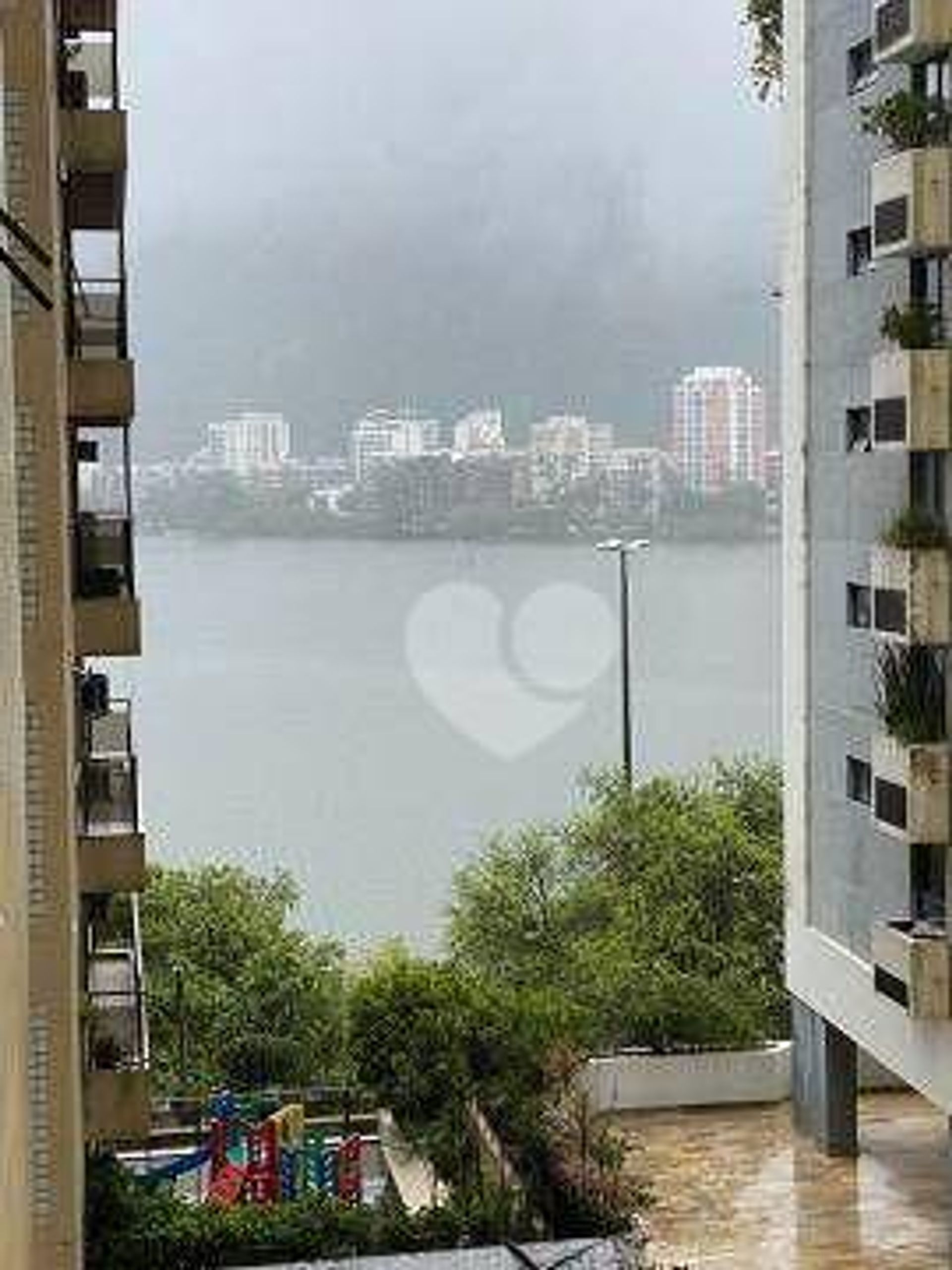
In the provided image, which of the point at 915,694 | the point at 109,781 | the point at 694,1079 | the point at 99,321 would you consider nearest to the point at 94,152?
the point at 99,321

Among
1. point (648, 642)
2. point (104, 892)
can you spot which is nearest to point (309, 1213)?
point (104, 892)

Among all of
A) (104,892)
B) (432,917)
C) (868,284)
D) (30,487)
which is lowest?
(432,917)

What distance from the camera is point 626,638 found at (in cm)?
3288

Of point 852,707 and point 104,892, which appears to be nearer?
point 104,892

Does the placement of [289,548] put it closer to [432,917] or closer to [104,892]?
[432,917]

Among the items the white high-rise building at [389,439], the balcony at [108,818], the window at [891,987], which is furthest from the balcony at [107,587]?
the white high-rise building at [389,439]

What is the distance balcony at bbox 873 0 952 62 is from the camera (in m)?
15.9

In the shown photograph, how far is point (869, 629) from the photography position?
60.1 ft

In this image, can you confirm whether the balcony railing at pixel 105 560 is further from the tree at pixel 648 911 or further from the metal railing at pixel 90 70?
the tree at pixel 648 911

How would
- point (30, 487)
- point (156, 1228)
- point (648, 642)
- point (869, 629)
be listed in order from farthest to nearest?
point (648, 642) < point (869, 629) < point (156, 1228) < point (30, 487)

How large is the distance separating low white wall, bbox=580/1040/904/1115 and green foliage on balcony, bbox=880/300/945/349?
854 centimetres

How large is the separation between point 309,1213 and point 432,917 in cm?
2545

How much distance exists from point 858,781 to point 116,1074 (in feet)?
26.8

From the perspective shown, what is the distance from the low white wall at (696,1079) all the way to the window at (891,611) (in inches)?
258
